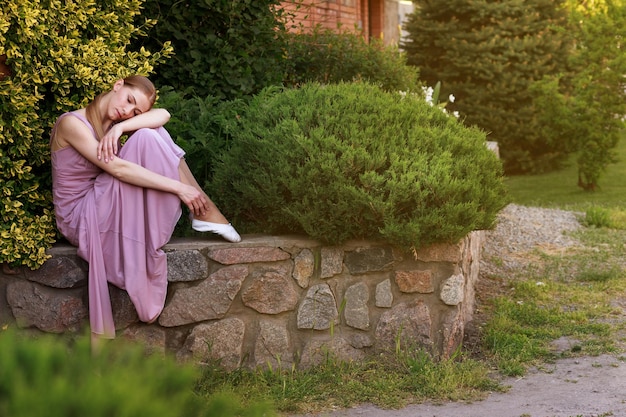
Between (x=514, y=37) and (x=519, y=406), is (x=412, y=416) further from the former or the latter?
(x=514, y=37)

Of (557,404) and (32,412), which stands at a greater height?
(32,412)

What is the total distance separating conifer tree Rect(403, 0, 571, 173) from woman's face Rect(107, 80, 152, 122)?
34.6ft

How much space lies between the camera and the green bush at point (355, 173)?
4535 millimetres

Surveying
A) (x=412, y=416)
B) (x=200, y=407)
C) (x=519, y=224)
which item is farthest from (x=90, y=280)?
(x=519, y=224)

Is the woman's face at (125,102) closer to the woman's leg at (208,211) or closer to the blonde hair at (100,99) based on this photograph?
the blonde hair at (100,99)

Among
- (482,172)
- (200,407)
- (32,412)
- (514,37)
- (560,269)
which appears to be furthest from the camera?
(514,37)

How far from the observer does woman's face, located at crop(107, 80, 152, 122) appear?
4.40m

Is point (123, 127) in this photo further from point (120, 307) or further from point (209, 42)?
point (209, 42)

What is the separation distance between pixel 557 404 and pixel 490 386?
369 mm

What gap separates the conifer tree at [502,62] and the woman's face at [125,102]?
10536 mm

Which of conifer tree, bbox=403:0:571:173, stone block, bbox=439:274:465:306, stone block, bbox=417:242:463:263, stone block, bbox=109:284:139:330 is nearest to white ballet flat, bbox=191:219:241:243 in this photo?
stone block, bbox=109:284:139:330

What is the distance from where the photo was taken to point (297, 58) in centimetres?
902

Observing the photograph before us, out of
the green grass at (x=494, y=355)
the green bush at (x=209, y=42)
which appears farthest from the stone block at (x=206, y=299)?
the green bush at (x=209, y=42)

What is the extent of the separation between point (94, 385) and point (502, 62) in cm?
1406
